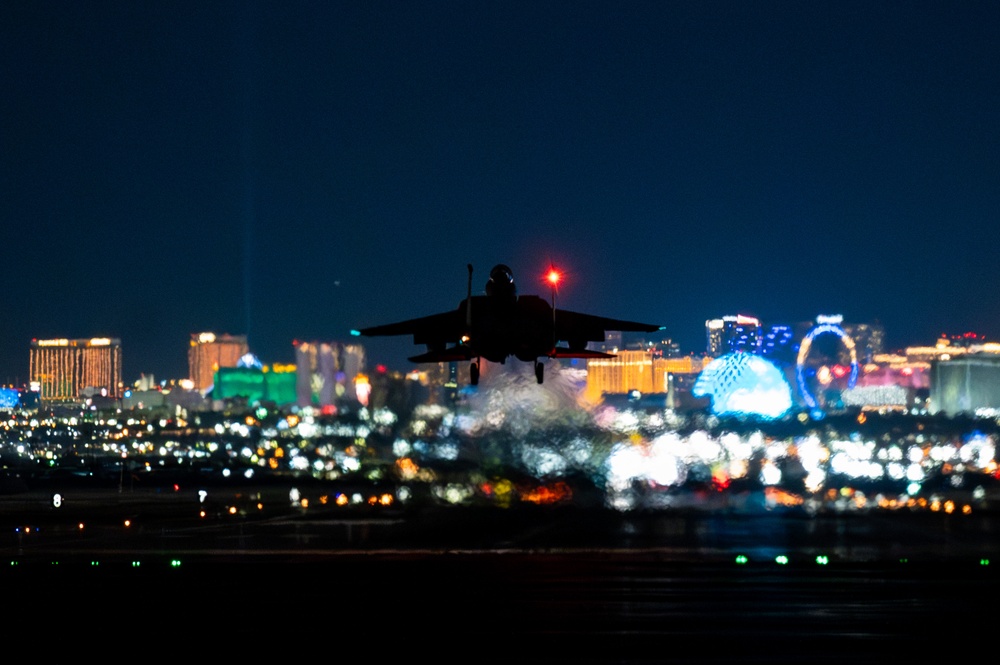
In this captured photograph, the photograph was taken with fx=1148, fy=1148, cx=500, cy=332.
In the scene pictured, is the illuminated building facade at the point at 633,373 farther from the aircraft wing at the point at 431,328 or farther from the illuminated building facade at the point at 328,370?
the aircraft wing at the point at 431,328

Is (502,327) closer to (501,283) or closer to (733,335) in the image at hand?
(501,283)

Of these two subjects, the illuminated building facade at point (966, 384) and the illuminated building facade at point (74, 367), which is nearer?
the illuminated building facade at point (966, 384)

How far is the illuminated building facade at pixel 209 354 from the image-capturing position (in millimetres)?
167375

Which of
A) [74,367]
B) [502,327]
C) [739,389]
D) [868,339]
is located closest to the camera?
[502,327]

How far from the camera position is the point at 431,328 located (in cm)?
2377

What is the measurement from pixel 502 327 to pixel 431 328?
2.29 m

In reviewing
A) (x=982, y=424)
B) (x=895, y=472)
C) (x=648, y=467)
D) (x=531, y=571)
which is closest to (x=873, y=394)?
(x=982, y=424)

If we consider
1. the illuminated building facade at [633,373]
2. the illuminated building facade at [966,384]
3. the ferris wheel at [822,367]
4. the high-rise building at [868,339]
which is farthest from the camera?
the high-rise building at [868,339]

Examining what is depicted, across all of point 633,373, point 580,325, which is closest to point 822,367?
point 633,373

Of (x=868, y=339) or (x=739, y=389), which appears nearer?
(x=739, y=389)

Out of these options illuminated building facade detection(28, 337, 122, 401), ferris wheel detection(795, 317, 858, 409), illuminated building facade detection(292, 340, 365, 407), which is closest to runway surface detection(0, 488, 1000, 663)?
illuminated building facade detection(292, 340, 365, 407)

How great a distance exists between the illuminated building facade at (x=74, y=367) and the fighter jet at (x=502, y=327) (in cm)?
16572

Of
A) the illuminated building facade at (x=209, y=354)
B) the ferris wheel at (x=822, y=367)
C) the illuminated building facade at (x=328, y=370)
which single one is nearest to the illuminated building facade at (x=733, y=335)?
the ferris wheel at (x=822, y=367)

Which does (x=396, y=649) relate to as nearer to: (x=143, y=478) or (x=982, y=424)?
(x=143, y=478)
